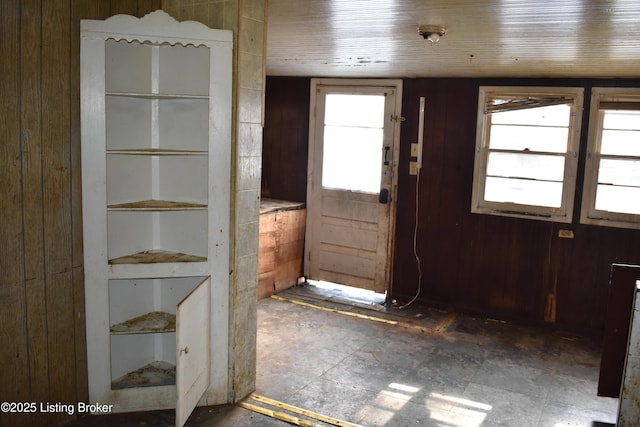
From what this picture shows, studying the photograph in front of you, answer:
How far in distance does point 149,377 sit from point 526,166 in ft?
12.7

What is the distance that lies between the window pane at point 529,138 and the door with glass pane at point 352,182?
1.05 metres

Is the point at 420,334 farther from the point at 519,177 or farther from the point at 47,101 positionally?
the point at 47,101

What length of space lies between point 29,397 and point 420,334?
3.24 metres

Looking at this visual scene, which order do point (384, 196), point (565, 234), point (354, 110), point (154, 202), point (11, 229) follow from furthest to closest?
point (354, 110), point (384, 196), point (565, 234), point (154, 202), point (11, 229)

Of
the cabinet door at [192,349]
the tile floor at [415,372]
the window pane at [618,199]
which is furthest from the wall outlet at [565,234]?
the cabinet door at [192,349]

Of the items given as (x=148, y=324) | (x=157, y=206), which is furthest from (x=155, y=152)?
(x=148, y=324)

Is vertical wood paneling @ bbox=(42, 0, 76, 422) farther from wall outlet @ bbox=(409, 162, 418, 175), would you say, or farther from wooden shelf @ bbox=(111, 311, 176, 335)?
wall outlet @ bbox=(409, 162, 418, 175)

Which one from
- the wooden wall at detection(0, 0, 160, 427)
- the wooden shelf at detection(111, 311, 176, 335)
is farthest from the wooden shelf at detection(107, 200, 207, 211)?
the wooden shelf at detection(111, 311, 176, 335)

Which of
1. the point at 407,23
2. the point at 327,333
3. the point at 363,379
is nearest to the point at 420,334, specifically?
the point at 327,333

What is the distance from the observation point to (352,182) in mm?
6430

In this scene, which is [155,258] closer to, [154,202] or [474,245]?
[154,202]

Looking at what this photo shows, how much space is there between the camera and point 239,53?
337 cm

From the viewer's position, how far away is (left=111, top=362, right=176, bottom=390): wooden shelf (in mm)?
3440

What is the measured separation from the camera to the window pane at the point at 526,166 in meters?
5.38
